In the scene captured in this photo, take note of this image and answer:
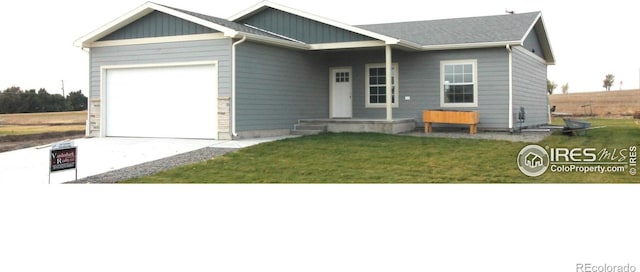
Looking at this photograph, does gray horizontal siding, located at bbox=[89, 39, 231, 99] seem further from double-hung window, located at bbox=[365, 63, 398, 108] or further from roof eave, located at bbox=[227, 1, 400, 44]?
double-hung window, located at bbox=[365, 63, 398, 108]

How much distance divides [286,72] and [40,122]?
713cm

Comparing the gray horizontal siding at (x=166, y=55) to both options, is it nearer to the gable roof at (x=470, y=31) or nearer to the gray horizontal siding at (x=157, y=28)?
the gray horizontal siding at (x=157, y=28)

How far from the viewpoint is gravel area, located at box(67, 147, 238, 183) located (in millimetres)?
9523

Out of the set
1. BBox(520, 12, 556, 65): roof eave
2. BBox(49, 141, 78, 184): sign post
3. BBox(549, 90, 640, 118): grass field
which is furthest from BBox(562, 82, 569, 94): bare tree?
BBox(49, 141, 78, 184): sign post

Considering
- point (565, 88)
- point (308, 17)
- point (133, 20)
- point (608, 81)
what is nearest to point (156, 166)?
point (133, 20)

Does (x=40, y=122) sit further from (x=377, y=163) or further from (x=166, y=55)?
(x=377, y=163)

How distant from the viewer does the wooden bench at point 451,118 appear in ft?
51.5

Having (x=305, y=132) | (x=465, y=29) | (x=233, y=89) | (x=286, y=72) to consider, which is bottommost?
(x=305, y=132)

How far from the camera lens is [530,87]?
61.6 ft

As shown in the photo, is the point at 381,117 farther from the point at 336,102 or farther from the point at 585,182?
the point at 585,182

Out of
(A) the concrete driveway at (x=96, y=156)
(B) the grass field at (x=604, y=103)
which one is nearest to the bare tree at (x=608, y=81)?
(B) the grass field at (x=604, y=103)

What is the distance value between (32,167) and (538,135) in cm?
1182

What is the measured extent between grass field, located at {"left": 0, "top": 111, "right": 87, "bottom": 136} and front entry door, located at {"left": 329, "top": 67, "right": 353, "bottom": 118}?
762 cm

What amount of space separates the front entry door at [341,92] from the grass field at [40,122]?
7.62 m
